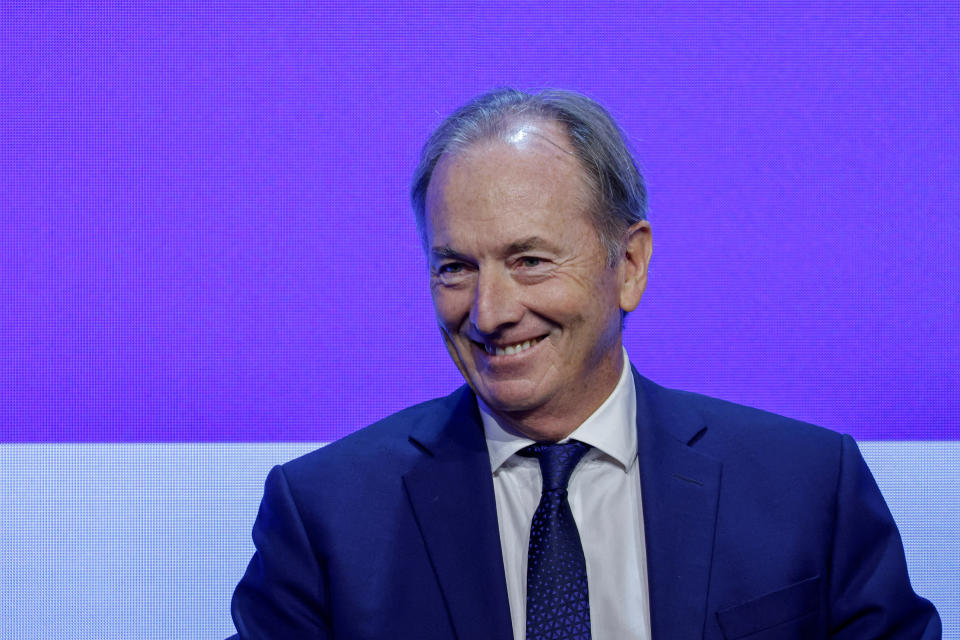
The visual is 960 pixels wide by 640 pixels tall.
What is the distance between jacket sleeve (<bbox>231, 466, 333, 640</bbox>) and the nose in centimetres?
48

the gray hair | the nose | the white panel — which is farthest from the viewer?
the white panel

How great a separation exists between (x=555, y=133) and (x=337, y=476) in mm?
716

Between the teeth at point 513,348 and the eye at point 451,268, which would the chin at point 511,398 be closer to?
the teeth at point 513,348

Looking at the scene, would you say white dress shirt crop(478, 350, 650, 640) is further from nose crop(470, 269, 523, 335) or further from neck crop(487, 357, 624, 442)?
nose crop(470, 269, 523, 335)

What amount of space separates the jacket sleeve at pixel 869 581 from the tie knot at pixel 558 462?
1.54 ft

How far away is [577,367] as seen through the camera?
5.82 ft

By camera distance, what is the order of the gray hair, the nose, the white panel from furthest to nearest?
the white panel < the gray hair < the nose

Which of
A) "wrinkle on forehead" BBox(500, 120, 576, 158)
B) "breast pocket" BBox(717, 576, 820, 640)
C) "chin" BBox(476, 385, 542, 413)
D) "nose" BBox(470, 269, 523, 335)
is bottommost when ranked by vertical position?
"breast pocket" BBox(717, 576, 820, 640)

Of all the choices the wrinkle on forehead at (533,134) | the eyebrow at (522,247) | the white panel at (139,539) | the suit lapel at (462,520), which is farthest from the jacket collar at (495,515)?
the white panel at (139,539)

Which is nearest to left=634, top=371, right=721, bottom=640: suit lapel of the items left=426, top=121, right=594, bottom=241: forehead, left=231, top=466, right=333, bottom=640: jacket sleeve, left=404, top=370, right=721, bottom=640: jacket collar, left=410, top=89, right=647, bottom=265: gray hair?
left=404, top=370, right=721, bottom=640: jacket collar

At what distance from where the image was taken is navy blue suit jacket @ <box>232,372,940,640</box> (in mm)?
1716

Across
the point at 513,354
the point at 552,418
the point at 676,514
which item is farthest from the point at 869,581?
the point at 513,354

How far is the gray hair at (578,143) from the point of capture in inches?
70.2

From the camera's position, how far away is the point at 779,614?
1.73 m
